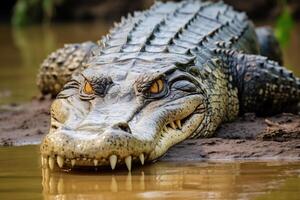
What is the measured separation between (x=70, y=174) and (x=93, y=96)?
0.76 meters

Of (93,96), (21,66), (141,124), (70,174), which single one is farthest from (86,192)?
(21,66)

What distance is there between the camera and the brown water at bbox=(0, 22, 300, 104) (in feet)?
30.8

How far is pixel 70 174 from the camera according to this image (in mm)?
4547

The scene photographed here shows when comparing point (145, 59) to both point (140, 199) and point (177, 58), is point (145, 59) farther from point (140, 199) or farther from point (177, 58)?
point (140, 199)

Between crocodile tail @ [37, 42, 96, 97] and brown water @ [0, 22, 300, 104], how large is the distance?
363 mm

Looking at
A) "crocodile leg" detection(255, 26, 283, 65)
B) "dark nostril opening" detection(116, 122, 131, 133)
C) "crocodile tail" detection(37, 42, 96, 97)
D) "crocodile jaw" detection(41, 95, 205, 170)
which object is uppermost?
"crocodile leg" detection(255, 26, 283, 65)

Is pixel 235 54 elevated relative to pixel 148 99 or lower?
elevated

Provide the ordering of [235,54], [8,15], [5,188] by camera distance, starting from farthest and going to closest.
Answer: [8,15] → [235,54] → [5,188]

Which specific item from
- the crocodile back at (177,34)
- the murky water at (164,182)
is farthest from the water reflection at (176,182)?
the crocodile back at (177,34)

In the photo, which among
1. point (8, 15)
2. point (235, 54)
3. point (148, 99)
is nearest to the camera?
point (148, 99)

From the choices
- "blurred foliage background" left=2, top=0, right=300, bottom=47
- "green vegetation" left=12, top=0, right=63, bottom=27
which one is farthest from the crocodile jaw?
"green vegetation" left=12, top=0, right=63, bottom=27

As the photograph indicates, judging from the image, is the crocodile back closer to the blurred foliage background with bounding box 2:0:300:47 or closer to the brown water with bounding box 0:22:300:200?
the brown water with bounding box 0:22:300:200

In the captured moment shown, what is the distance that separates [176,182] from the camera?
4266 mm

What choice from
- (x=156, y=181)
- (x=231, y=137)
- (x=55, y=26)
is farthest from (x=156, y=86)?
(x=55, y=26)
